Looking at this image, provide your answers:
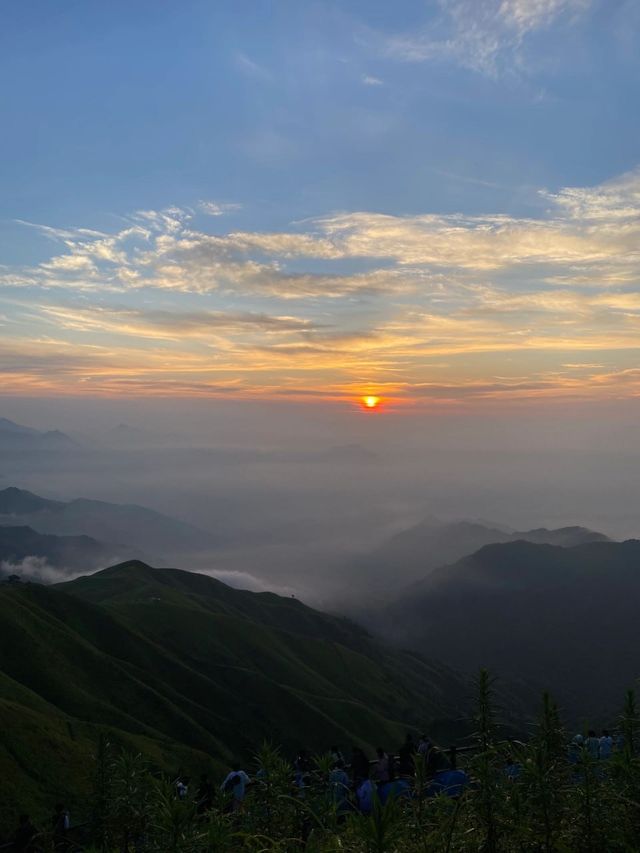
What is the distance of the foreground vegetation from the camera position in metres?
8.04

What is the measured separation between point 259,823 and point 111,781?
2.44 meters

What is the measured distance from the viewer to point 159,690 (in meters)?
124

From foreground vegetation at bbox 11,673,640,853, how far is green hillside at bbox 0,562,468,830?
5449cm

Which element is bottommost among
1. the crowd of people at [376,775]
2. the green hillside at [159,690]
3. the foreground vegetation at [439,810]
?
the green hillside at [159,690]

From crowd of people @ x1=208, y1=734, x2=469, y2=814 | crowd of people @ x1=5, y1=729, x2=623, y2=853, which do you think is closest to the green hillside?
crowd of people @ x1=5, y1=729, x2=623, y2=853

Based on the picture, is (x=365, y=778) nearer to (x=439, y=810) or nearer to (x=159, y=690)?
(x=439, y=810)


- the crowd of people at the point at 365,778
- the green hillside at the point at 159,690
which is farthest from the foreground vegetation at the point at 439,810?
the green hillside at the point at 159,690

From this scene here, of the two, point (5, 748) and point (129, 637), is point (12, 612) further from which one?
point (5, 748)

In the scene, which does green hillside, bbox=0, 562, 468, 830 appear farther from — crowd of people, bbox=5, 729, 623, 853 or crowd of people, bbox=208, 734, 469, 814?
crowd of people, bbox=208, 734, 469, 814

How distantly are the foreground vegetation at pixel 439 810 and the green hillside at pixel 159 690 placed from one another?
5449cm

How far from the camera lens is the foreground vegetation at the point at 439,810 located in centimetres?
804

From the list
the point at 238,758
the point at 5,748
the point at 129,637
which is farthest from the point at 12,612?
the point at 5,748

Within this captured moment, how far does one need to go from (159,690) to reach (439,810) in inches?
4999

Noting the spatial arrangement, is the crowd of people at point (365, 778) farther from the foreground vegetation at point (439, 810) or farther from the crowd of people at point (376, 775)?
the foreground vegetation at point (439, 810)
